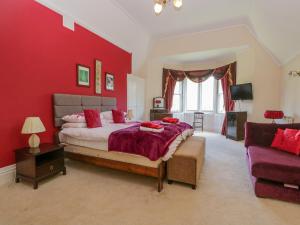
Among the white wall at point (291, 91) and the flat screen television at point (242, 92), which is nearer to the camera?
the white wall at point (291, 91)

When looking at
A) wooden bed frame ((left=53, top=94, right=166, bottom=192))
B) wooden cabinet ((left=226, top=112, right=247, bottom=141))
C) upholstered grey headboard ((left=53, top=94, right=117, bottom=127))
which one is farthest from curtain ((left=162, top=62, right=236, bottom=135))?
upholstered grey headboard ((left=53, top=94, right=117, bottom=127))

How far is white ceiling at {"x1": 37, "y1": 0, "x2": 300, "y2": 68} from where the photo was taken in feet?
10.8

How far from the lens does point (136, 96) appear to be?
6.12 m

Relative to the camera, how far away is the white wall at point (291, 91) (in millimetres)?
3992

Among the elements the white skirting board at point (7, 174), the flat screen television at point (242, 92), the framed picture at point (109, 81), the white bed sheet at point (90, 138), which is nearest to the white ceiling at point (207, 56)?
the flat screen television at point (242, 92)

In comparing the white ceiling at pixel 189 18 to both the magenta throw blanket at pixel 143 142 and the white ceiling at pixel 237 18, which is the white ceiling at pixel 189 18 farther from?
the magenta throw blanket at pixel 143 142

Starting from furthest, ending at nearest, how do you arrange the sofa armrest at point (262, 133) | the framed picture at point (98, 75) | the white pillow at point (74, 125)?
the framed picture at point (98, 75) → the white pillow at point (74, 125) → the sofa armrest at point (262, 133)

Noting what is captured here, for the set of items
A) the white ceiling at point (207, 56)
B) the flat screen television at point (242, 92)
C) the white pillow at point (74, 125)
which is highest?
the white ceiling at point (207, 56)

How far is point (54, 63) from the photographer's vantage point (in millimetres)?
3188

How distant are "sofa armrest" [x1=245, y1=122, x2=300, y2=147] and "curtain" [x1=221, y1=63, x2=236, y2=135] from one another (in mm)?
3162

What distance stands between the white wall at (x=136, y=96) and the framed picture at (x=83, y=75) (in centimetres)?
181

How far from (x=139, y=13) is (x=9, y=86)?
3363 millimetres

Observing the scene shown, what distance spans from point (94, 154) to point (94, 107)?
5.29ft

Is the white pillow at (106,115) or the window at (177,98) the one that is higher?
the window at (177,98)
